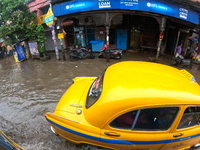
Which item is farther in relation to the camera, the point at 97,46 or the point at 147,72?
the point at 97,46

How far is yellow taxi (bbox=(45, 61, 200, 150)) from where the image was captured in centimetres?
211

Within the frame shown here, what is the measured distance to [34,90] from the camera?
242 inches

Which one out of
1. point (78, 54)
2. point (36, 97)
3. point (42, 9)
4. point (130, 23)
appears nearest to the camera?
point (36, 97)

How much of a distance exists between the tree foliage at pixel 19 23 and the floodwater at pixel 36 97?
2.59 meters

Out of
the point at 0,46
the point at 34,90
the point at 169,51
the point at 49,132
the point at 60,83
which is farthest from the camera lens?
the point at 0,46

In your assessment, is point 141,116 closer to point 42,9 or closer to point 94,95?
point 94,95

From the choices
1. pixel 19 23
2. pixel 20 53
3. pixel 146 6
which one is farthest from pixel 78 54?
pixel 146 6

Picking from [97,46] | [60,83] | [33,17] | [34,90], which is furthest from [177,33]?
[33,17]

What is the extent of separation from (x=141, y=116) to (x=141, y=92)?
0.40m

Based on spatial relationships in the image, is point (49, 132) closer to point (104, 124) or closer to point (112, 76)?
point (104, 124)

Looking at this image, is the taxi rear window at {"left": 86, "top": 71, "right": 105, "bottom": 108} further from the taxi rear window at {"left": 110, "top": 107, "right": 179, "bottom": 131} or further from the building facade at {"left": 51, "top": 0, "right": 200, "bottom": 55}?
the building facade at {"left": 51, "top": 0, "right": 200, "bottom": 55}

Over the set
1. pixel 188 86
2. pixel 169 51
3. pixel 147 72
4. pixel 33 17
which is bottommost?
pixel 169 51

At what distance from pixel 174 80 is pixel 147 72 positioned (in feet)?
1.66

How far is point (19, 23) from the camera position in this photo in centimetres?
1035
